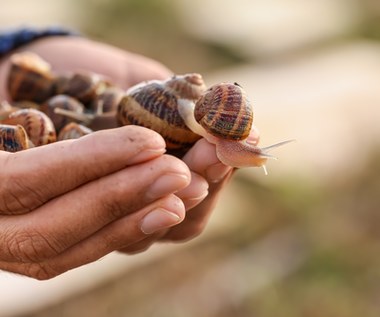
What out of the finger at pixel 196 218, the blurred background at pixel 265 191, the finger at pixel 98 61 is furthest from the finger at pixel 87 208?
the blurred background at pixel 265 191

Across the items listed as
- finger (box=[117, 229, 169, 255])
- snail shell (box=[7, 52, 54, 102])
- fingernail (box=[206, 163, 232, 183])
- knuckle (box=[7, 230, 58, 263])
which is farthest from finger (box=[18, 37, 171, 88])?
knuckle (box=[7, 230, 58, 263])

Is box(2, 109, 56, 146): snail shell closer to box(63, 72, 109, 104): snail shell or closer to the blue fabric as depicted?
box(63, 72, 109, 104): snail shell

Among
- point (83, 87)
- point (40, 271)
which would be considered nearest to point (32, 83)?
point (83, 87)

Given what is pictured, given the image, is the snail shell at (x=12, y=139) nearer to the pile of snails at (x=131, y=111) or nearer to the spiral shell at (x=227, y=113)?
the pile of snails at (x=131, y=111)

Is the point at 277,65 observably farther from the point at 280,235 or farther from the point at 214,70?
the point at 280,235

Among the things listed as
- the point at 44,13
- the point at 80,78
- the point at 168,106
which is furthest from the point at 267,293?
the point at 44,13

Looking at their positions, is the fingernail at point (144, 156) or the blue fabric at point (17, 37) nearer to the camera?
the fingernail at point (144, 156)
